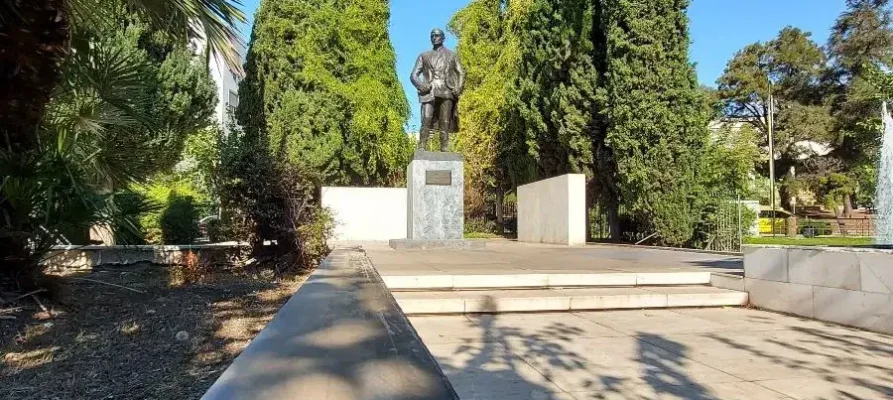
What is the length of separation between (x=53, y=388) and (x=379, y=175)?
18.8 m

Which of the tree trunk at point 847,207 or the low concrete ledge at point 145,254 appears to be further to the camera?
the tree trunk at point 847,207

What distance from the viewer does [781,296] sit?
5.27 m

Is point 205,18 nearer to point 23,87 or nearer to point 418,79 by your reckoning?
point 23,87

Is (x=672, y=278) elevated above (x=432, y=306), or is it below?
above

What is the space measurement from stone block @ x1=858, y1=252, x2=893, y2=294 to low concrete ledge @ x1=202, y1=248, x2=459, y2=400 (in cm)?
409

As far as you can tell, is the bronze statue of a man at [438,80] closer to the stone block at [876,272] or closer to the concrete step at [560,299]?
the concrete step at [560,299]

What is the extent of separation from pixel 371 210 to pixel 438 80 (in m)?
7.14

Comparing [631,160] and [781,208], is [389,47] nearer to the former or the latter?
[631,160]

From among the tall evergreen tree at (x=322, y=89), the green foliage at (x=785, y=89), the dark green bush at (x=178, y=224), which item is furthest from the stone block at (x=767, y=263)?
the green foliage at (x=785, y=89)

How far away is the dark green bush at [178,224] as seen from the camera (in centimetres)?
1385

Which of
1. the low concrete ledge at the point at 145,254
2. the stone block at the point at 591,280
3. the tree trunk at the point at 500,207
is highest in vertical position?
the tree trunk at the point at 500,207

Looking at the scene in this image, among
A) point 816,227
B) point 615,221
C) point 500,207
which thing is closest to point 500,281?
point 615,221

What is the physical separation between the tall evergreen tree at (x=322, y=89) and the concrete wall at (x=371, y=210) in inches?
80.3

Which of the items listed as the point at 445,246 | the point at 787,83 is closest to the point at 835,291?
the point at 445,246
